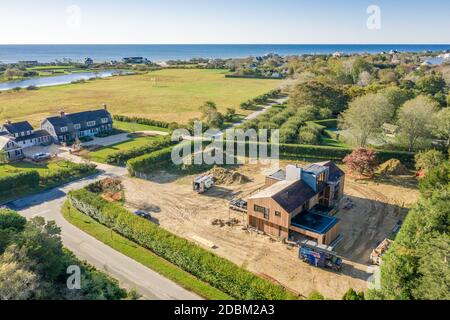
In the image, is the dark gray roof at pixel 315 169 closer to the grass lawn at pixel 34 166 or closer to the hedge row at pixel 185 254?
the hedge row at pixel 185 254

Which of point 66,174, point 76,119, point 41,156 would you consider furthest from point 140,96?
point 66,174

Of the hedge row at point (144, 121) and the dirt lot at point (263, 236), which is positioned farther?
the hedge row at point (144, 121)

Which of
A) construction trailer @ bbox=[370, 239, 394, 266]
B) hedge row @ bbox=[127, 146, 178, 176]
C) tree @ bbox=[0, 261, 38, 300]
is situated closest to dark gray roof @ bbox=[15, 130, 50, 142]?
hedge row @ bbox=[127, 146, 178, 176]

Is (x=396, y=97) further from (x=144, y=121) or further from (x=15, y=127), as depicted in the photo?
(x=15, y=127)

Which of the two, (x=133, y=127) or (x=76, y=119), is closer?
(x=76, y=119)

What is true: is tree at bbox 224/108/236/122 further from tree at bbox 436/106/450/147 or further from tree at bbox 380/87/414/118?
tree at bbox 436/106/450/147

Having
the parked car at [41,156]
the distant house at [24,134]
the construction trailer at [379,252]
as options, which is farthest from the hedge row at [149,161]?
the construction trailer at [379,252]

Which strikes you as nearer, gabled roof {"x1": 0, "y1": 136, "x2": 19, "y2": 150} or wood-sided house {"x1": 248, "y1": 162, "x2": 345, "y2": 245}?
wood-sided house {"x1": 248, "y1": 162, "x2": 345, "y2": 245}
